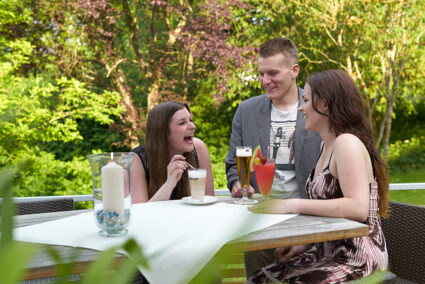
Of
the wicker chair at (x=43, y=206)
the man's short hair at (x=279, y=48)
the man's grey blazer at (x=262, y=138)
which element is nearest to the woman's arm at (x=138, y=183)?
the wicker chair at (x=43, y=206)

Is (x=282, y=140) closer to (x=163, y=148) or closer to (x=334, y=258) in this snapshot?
(x=163, y=148)

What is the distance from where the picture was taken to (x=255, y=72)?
9.11m

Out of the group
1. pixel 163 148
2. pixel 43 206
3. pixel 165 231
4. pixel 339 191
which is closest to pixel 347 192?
pixel 339 191

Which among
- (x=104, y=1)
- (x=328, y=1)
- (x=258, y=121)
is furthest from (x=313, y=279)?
(x=328, y=1)

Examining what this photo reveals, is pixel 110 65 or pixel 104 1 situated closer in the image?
pixel 104 1

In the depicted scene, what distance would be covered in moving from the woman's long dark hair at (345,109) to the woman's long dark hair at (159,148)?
2.99ft

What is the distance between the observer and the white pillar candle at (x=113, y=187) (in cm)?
158

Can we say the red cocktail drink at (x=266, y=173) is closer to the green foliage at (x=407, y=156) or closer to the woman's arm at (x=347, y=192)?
the woman's arm at (x=347, y=192)

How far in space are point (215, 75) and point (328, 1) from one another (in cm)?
263

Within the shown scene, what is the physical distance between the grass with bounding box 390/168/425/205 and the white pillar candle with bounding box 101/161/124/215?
9.17m

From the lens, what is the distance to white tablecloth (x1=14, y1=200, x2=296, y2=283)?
4.63 ft

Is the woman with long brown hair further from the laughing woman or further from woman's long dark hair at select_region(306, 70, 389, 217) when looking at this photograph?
the laughing woman

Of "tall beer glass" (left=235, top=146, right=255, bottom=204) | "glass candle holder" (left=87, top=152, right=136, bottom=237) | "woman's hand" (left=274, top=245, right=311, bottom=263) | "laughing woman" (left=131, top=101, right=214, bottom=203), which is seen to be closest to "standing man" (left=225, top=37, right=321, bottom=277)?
"laughing woman" (left=131, top=101, right=214, bottom=203)

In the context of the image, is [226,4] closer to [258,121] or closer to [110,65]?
[110,65]
